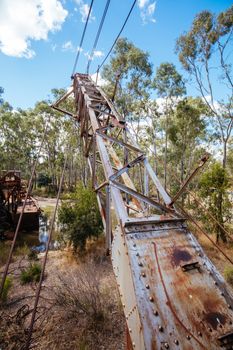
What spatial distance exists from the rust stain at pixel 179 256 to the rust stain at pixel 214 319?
41 cm

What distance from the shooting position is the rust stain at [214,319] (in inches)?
57.7

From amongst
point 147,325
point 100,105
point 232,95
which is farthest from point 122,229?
point 232,95

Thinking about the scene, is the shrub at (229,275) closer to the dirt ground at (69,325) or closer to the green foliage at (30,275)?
the dirt ground at (69,325)

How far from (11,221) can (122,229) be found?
14066 millimetres

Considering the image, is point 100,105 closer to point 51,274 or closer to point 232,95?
point 51,274

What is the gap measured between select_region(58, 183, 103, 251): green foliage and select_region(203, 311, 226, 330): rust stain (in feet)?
27.8

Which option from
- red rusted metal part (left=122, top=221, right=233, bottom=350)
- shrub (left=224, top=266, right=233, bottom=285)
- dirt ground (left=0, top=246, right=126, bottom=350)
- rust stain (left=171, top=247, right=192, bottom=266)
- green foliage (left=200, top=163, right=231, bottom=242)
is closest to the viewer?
red rusted metal part (left=122, top=221, right=233, bottom=350)

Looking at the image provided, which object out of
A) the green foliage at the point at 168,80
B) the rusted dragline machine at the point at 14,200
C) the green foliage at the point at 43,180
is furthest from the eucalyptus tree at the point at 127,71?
the green foliage at the point at 43,180

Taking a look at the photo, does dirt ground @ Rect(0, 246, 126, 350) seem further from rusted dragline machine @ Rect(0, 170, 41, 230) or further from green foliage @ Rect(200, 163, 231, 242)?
rusted dragline machine @ Rect(0, 170, 41, 230)

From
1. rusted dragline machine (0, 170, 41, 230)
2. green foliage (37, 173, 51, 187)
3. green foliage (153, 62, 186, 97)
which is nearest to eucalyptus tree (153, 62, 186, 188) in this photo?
green foliage (153, 62, 186, 97)

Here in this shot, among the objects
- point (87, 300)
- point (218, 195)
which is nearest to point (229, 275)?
point (218, 195)

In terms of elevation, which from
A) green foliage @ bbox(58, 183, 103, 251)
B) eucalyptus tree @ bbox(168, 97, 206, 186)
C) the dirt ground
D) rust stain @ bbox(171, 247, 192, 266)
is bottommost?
the dirt ground

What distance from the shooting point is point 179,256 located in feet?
6.13

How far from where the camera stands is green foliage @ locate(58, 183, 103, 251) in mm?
9609
